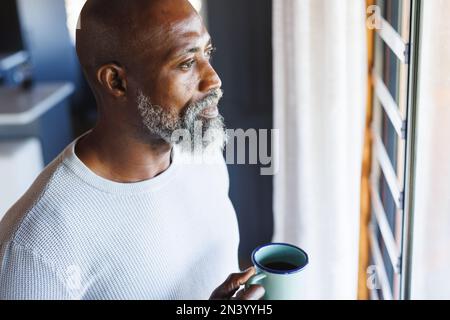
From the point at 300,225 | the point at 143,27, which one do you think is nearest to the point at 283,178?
the point at 300,225

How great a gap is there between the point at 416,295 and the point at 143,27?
0.47 m

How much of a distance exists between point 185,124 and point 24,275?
24cm

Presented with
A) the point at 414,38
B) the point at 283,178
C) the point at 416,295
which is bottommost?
the point at 416,295

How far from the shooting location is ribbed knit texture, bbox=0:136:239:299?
1.88 ft

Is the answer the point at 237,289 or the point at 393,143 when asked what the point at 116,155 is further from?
the point at 393,143

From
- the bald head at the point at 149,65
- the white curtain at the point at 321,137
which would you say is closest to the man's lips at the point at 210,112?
the bald head at the point at 149,65

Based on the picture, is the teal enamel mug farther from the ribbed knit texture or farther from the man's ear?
the man's ear

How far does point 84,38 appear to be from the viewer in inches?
23.5

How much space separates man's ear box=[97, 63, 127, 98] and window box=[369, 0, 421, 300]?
12.8 inches

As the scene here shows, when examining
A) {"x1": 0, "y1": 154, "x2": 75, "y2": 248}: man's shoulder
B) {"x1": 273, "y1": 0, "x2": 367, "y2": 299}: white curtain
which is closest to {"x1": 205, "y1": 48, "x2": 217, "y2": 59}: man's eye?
{"x1": 273, "y1": 0, "x2": 367, "y2": 299}: white curtain

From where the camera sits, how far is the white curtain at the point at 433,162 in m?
0.62

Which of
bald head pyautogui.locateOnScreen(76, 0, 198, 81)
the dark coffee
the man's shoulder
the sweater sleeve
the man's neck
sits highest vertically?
bald head pyautogui.locateOnScreen(76, 0, 198, 81)

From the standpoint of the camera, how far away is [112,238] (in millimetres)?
618
